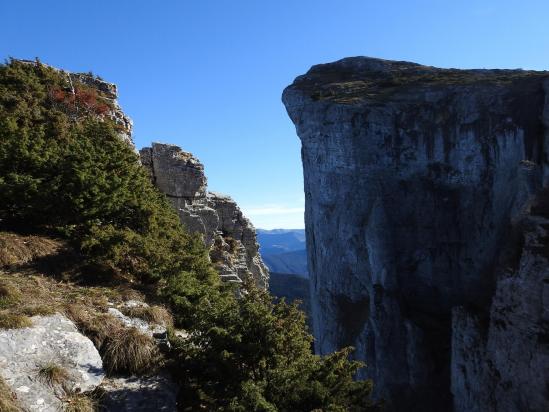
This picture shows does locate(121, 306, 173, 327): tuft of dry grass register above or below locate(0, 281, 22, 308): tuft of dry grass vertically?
below

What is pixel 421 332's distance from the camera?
33.3 m

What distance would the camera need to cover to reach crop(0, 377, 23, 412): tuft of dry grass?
5.73m

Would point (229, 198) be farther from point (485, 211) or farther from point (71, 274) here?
point (71, 274)

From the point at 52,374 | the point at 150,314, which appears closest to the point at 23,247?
the point at 150,314

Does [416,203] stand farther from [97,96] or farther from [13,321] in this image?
[13,321]

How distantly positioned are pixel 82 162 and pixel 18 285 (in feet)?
15.4

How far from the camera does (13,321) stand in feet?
24.0

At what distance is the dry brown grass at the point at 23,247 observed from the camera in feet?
34.2

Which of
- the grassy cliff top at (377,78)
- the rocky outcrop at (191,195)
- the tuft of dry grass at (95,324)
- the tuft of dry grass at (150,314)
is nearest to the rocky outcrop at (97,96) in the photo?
the rocky outcrop at (191,195)

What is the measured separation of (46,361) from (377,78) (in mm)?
41814

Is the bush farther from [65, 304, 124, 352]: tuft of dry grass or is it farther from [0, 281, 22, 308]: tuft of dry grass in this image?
[0, 281, 22, 308]: tuft of dry grass

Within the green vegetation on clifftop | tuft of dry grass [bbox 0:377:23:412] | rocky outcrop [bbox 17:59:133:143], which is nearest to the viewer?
tuft of dry grass [bbox 0:377:23:412]

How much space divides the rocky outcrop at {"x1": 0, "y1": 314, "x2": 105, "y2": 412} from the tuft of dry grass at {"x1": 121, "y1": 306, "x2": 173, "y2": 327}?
1523mm

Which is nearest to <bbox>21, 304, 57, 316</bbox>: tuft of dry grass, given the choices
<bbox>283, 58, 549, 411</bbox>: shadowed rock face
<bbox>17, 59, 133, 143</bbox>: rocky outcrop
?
<bbox>17, 59, 133, 143</bbox>: rocky outcrop
